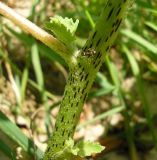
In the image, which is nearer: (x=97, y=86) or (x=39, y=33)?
(x=39, y=33)

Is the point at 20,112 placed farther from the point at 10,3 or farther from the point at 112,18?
the point at 112,18

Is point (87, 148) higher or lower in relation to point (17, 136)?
lower

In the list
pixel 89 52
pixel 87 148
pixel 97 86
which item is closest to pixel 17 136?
pixel 87 148

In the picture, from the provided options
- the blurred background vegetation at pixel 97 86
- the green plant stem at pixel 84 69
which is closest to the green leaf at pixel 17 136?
the green plant stem at pixel 84 69

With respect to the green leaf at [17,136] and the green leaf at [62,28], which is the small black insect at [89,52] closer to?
the green leaf at [62,28]

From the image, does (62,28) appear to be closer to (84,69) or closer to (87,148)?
(84,69)

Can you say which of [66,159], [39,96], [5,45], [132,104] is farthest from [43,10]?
[66,159]
